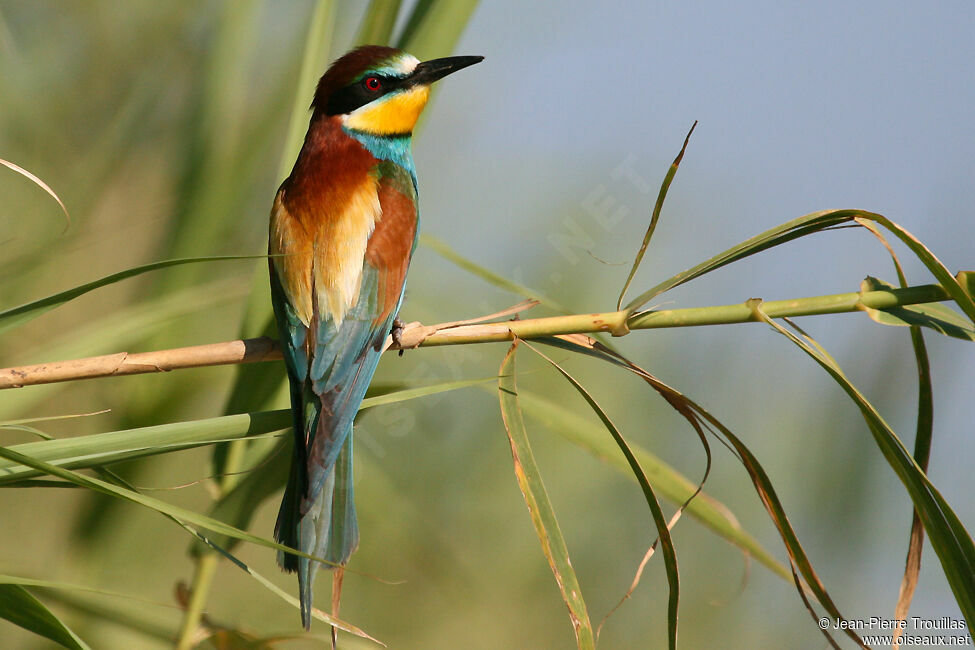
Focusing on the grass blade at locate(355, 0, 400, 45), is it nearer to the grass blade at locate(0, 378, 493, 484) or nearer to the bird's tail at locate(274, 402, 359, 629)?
the bird's tail at locate(274, 402, 359, 629)

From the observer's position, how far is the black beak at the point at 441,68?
5.71ft

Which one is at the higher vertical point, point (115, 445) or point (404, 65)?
point (404, 65)

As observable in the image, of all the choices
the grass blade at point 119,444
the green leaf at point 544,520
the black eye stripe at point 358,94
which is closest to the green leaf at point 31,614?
the grass blade at point 119,444

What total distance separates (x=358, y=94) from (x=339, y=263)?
0.59 metres

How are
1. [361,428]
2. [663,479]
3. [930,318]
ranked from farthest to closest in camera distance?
1. [361,428]
2. [663,479]
3. [930,318]

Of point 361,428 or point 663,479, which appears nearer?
point 663,479

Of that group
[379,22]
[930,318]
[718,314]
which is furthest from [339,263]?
[930,318]

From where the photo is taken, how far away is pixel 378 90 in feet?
6.26

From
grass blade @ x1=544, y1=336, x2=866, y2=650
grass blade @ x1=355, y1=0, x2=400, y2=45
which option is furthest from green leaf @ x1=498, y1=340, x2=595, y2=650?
grass blade @ x1=355, y1=0, x2=400, y2=45

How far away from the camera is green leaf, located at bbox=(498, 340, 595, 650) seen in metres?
1.00

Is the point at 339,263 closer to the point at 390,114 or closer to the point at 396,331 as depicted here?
the point at 396,331

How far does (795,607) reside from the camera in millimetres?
2750

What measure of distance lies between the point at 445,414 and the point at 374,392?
4.07ft

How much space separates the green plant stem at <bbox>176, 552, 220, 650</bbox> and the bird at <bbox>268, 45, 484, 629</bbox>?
0.41ft
